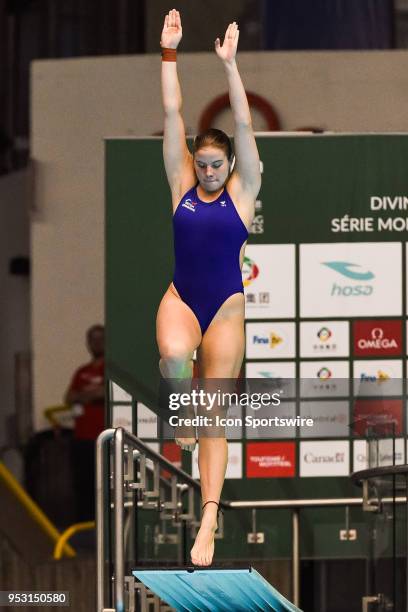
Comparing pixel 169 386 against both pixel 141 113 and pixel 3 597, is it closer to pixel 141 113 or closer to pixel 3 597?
pixel 3 597

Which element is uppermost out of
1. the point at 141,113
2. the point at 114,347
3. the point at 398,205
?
the point at 141,113

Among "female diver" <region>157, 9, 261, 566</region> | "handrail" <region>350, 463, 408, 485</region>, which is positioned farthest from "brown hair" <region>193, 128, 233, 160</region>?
"handrail" <region>350, 463, 408, 485</region>

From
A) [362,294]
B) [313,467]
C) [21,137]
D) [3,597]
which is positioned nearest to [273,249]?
[362,294]

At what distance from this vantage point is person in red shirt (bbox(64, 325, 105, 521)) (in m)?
11.1

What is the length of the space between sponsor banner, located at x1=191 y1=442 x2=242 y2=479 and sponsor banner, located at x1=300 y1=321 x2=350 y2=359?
51 cm

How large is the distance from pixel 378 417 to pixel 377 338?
94 centimetres

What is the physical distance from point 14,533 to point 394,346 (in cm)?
289

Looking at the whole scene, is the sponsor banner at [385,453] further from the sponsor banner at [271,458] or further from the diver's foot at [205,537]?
the diver's foot at [205,537]

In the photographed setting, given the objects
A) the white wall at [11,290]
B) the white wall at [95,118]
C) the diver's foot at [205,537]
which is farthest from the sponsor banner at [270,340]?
the white wall at [11,290]

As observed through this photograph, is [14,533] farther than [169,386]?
Yes

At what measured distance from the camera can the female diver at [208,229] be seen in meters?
5.12

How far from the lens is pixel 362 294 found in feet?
26.7

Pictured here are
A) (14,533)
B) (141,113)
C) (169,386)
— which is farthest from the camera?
(141,113)

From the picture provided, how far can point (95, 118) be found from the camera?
11422mm
